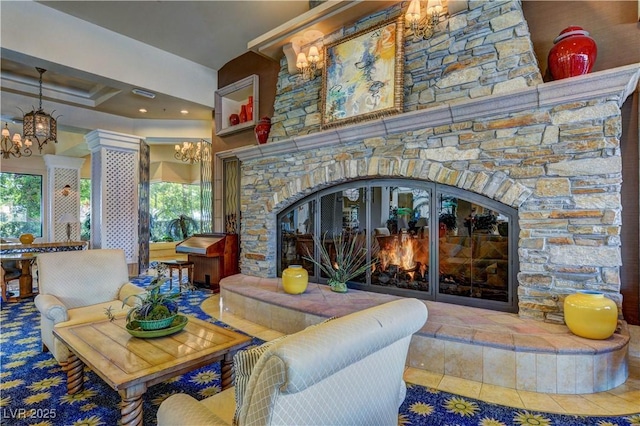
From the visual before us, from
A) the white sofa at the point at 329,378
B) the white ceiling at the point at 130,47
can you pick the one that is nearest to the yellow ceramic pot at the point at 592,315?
the white sofa at the point at 329,378

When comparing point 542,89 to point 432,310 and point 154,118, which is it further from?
point 154,118

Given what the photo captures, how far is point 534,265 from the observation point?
9.03 ft

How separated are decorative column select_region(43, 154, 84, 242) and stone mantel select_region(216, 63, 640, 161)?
8.29 meters

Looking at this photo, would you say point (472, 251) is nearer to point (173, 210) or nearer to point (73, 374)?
point (73, 374)

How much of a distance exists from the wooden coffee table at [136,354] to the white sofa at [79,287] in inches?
17.1

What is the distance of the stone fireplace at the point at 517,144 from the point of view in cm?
251

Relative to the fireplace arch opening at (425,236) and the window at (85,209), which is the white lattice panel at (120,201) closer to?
the fireplace arch opening at (425,236)

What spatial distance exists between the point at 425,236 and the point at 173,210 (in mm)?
10345

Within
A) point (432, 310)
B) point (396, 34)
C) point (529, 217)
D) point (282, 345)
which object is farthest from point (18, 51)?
point (529, 217)

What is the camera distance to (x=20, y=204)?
870cm

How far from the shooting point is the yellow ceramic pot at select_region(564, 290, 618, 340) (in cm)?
229

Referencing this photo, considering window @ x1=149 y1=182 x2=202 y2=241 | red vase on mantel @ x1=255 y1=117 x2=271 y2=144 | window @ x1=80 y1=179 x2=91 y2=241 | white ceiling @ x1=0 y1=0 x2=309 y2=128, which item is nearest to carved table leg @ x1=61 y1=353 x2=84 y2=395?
red vase on mantel @ x1=255 y1=117 x2=271 y2=144

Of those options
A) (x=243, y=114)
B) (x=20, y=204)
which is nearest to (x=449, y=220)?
(x=243, y=114)

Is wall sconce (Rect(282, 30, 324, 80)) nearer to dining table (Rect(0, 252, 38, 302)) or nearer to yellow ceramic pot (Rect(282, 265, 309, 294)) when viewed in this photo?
yellow ceramic pot (Rect(282, 265, 309, 294))
